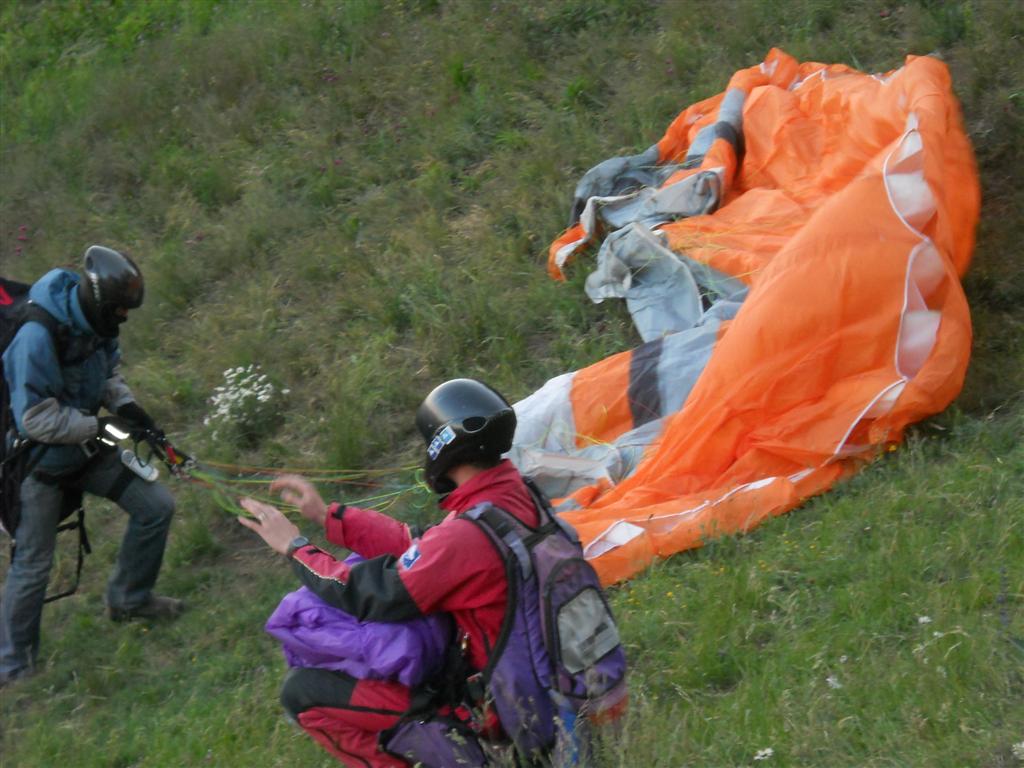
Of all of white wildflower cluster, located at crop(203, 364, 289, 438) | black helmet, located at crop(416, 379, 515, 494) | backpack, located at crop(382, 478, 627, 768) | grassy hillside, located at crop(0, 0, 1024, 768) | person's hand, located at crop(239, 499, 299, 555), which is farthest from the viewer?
white wildflower cluster, located at crop(203, 364, 289, 438)

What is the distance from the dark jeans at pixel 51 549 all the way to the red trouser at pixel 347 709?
109 inches

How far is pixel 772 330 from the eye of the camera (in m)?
5.97

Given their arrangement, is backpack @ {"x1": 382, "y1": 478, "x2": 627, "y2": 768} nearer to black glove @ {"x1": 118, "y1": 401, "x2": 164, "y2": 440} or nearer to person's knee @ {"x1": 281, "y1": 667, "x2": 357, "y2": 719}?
person's knee @ {"x1": 281, "y1": 667, "x2": 357, "y2": 719}

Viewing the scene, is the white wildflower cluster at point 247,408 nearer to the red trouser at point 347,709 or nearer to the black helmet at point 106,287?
the black helmet at point 106,287

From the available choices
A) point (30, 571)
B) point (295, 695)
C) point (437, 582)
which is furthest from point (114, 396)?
point (437, 582)

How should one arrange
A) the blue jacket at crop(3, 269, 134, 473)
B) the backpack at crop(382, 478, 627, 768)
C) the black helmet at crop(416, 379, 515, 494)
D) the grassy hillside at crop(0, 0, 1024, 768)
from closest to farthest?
1. the backpack at crop(382, 478, 627, 768)
2. the black helmet at crop(416, 379, 515, 494)
3. the grassy hillside at crop(0, 0, 1024, 768)
4. the blue jacket at crop(3, 269, 134, 473)

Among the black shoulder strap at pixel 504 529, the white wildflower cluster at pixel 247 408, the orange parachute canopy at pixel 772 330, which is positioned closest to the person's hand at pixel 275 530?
the black shoulder strap at pixel 504 529

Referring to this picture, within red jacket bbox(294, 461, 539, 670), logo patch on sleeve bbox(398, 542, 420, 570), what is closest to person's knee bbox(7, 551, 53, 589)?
red jacket bbox(294, 461, 539, 670)

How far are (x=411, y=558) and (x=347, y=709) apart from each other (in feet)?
1.94

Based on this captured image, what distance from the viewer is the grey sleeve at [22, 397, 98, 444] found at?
6.11 meters

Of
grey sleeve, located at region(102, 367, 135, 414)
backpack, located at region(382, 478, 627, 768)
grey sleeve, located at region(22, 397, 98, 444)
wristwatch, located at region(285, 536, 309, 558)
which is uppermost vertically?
wristwatch, located at region(285, 536, 309, 558)

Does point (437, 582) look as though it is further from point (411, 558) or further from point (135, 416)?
point (135, 416)

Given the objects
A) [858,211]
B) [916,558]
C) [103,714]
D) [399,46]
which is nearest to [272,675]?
[103,714]

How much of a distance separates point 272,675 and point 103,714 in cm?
91
